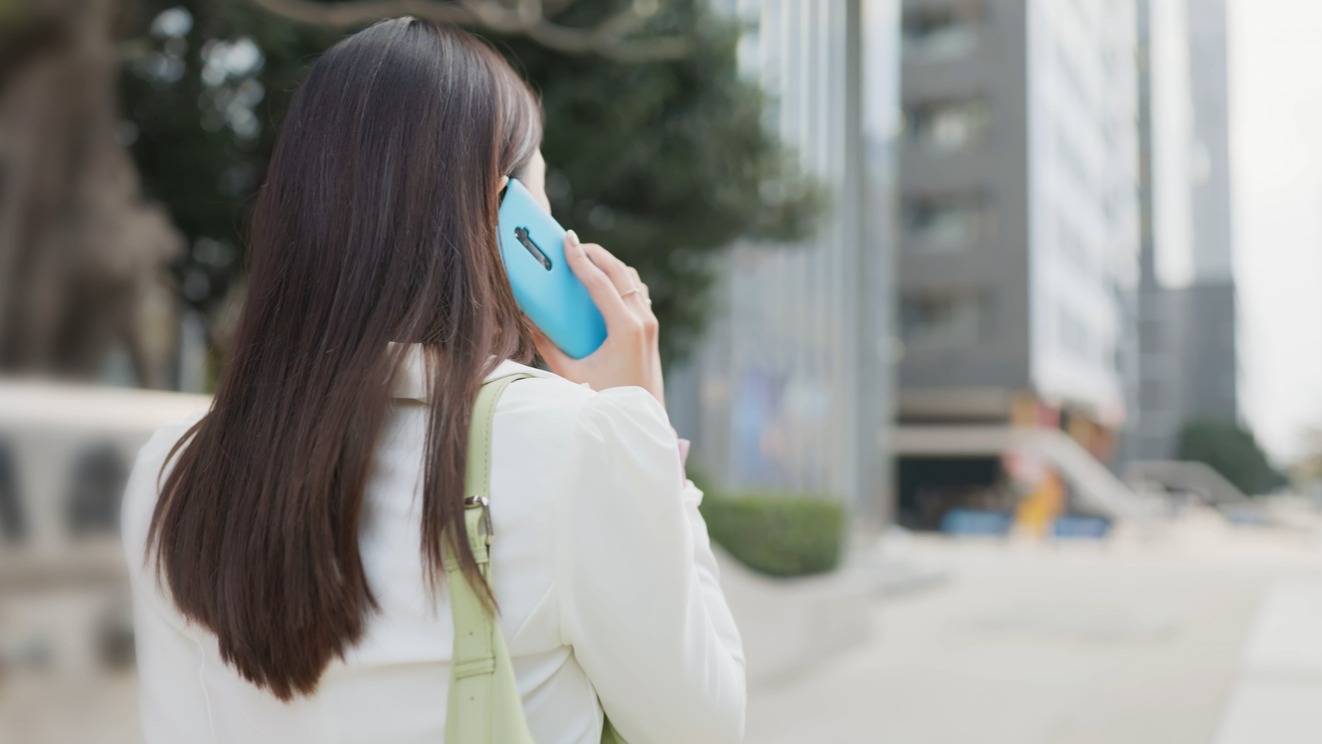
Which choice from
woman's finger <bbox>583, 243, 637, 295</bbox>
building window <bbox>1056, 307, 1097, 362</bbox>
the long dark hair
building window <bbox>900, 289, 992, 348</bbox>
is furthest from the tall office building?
the long dark hair

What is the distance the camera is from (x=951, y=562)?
52.5 ft

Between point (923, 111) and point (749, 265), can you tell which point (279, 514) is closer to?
point (749, 265)

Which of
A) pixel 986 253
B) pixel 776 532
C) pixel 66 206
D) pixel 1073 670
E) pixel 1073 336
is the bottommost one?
pixel 1073 336

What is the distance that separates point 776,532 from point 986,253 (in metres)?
21.4

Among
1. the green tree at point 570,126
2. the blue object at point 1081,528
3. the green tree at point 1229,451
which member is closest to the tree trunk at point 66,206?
the green tree at point 570,126

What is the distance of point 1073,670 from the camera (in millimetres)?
7578

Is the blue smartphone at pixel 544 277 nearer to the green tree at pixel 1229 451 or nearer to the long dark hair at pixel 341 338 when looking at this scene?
the long dark hair at pixel 341 338

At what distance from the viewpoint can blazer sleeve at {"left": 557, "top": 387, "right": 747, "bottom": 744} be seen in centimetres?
95

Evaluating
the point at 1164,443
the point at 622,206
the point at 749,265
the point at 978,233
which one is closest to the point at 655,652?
the point at 622,206

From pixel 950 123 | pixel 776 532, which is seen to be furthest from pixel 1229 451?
pixel 776 532

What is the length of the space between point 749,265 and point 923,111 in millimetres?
18152

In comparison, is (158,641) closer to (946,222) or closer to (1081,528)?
(1081,528)

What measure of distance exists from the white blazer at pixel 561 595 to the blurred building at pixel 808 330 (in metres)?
10.7

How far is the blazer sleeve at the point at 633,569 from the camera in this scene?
95 cm
